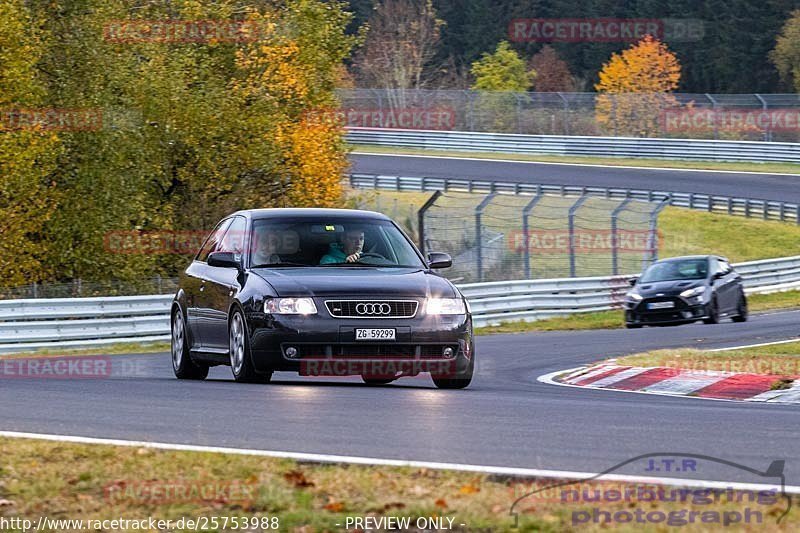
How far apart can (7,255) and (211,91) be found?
6847 mm

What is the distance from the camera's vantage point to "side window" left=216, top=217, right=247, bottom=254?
1332cm

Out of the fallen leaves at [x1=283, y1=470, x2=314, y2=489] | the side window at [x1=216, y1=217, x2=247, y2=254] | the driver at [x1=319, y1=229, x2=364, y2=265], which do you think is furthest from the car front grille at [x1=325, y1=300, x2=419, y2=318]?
the fallen leaves at [x1=283, y1=470, x2=314, y2=489]

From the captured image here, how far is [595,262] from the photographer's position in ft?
117

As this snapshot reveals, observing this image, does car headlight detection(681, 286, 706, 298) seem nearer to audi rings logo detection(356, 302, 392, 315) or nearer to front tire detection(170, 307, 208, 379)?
front tire detection(170, 307, 208, 379)

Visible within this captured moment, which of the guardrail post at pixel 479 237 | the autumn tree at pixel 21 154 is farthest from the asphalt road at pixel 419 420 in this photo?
the autumn tree at pixel 21 154

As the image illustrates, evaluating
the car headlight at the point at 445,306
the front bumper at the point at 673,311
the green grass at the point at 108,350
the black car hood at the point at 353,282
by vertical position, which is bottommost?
the front bumper at the point at 673,311

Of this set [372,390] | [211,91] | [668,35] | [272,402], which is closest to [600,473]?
[272,402]

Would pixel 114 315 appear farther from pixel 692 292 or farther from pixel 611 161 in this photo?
pixel 611 161

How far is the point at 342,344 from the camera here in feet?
39.2

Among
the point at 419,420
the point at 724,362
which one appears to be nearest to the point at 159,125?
the point at 724,362

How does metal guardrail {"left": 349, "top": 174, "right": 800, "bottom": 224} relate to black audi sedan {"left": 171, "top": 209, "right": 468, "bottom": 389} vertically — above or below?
below

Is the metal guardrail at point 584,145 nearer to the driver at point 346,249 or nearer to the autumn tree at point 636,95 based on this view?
the autumn tree at point 636,95

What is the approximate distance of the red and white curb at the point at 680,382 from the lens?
13.1 meters

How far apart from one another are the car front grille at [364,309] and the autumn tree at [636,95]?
4810 centimetres
